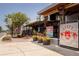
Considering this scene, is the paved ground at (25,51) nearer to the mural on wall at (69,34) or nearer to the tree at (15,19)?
the mural on wall at (69,34)

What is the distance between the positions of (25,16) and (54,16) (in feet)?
23.6

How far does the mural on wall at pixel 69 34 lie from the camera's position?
13289mm

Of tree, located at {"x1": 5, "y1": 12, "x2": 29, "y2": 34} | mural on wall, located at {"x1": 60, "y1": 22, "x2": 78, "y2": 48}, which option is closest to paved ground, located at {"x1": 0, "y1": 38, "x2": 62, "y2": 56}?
mural on wall, located at {"x1": 60, "y1": 22, "x2": 78, "y2": 48}

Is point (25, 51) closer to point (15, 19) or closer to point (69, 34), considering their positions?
point (69, 34)

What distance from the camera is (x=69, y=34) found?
1418cm

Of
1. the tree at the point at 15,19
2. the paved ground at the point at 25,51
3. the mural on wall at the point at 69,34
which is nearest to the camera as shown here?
the paved ground at the point at 25,51

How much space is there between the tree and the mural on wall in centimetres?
2140

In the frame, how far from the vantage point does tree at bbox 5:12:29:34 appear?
36.4 meters

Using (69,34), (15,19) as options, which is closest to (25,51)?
(69,34)

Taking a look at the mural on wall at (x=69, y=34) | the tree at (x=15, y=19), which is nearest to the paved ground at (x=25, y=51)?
the mural on wall at (x=69, y=34)

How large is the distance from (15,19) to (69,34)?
2308 centimetres

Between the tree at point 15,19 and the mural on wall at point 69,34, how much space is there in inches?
843

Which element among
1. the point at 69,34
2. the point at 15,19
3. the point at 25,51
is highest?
the point at 15,19

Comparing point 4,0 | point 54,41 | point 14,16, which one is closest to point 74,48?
point 54,41
